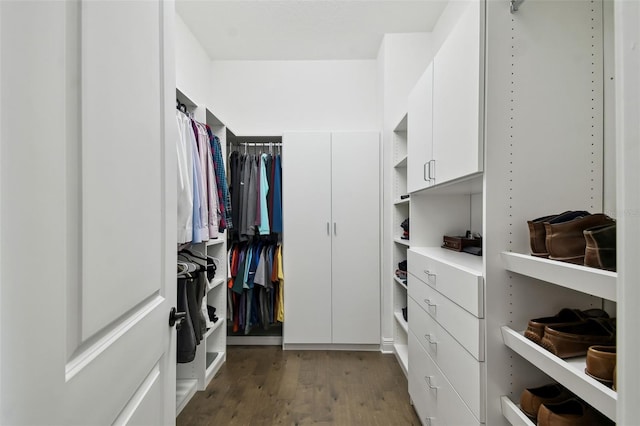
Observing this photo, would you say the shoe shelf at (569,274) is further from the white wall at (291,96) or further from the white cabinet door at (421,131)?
the white wall at (291,96)

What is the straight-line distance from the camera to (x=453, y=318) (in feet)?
4.34

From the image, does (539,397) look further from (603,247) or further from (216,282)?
(216,282)

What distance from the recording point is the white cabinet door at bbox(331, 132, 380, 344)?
9.07 ft

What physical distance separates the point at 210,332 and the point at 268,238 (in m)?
1.05

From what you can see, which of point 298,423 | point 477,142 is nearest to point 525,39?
point 477,142

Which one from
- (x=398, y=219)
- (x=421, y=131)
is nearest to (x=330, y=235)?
(x=398, y=219)

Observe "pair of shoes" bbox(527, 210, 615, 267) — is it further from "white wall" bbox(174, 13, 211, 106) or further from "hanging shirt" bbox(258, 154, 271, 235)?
"white wall" bbox(174, 13, 211, 106)

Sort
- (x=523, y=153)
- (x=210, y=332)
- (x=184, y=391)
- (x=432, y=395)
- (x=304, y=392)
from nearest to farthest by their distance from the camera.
→ (x=523, y=153) < (x=432, y=395) < (x=184, y=391) < (x=304, y=392) < (x=210, y=332)

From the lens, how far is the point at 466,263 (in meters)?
1.39

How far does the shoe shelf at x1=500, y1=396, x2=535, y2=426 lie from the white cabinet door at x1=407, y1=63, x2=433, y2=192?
1032 millimetres

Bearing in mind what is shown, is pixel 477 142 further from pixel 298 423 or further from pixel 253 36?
pixel 253 36

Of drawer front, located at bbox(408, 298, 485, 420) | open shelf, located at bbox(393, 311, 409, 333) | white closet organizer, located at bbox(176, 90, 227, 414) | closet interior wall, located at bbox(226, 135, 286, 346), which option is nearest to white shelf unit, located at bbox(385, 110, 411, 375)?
open shelf, located at bbox(393, 311, 409, 333)

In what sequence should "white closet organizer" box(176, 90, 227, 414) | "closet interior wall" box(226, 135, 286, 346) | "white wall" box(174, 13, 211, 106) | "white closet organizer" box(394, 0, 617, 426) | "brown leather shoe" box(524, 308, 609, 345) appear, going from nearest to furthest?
"brown leather shoe" box(524, 308, 609, 345), "white closet organizer" box(394, 0, 617, 426), "white closet organizer" box(176, 90, 227, 414), "white wall" box(174, 13, 211, 106), "closet interior wall" box(226, 135, 286, 346)

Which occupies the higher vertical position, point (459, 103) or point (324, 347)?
point (459, 103)
